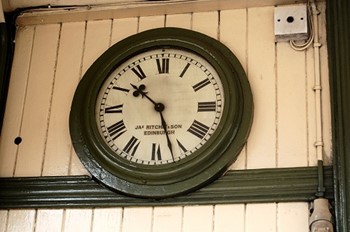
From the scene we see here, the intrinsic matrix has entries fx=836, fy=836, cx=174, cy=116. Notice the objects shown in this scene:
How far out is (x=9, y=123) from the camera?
3.36 m

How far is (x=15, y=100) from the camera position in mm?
3406

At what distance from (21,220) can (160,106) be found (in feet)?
2.22

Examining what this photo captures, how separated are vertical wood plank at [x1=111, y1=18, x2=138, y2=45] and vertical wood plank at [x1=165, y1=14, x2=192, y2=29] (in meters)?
0.14

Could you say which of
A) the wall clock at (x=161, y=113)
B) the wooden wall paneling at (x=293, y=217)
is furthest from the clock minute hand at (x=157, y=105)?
the wooden wall paneling at (x=293, y=217)

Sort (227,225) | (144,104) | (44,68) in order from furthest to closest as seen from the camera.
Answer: (44,68) → (144,104) → (227,225)

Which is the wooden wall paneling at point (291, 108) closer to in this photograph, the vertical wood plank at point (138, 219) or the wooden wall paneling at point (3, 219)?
the vertical wood plank at point (138, 219)

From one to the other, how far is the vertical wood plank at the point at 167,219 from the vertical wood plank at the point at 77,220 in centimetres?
25

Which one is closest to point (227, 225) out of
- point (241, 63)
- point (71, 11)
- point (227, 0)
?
point (241, 63)

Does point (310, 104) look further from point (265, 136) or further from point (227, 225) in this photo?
point (227, 225)

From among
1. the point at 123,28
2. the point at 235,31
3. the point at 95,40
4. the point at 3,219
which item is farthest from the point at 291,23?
the point at 3,219

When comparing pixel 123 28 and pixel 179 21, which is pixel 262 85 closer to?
pixel 179 21

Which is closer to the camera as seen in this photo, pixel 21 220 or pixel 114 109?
pixel 21 220

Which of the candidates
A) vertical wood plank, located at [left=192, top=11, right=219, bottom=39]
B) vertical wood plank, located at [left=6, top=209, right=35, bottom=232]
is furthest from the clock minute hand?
vertical wood plank, located at [left=6, top=209, right=35, bottom=232]

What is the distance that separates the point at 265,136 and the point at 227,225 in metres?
0.37
